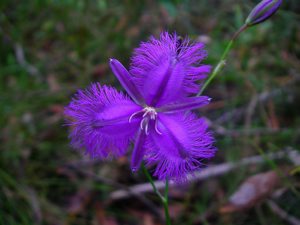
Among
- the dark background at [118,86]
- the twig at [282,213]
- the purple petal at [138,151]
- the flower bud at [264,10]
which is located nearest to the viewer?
the purple petal at [138,151]

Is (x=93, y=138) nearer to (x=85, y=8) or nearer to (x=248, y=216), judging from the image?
(x=248, y=216)

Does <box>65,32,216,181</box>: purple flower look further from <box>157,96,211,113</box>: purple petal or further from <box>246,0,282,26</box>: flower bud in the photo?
<box>246,0,282,26</box>: flower bud

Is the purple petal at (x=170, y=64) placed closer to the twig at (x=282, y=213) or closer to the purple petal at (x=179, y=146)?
the purple petal at (x=179, y=146)

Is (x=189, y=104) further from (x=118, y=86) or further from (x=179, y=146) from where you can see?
(x=118, y=86)

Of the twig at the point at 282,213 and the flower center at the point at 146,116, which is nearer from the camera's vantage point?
the flower center at the point at 146,116

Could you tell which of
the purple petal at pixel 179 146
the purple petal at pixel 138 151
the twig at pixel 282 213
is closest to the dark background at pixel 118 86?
the twig at pixel 282 213

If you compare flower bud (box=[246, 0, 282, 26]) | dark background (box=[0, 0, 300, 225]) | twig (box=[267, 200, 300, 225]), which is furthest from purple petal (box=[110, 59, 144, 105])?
twig (box=[267, 200, 300, 225])

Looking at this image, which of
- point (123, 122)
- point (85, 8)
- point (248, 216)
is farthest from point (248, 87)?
point (123, 122)
